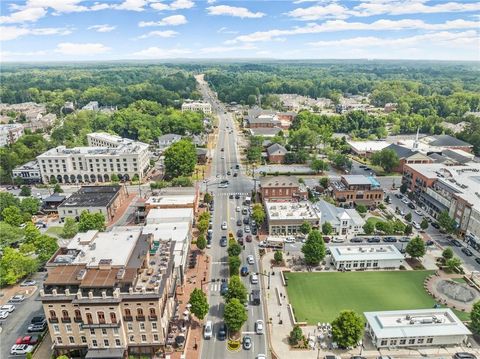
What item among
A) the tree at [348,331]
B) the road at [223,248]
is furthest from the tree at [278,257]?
the tree at [348,331]

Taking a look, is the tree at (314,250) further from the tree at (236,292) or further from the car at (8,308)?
the car at (8,308)

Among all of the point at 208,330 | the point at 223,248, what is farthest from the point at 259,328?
the point at 223,248

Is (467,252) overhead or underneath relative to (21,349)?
overhead

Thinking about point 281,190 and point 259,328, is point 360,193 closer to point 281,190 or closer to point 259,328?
point 281,190

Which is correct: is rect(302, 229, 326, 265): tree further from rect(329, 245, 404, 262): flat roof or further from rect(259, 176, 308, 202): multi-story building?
rect(259, 176, 308, 202): multi-story building

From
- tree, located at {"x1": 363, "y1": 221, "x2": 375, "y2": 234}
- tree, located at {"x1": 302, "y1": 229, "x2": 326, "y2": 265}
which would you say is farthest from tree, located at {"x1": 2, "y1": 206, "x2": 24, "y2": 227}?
tree, located at {"x1": 363, "y1": 221, "x2": 375, "y2": 234}

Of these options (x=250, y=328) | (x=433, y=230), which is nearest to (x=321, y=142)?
(x=433, y=230)
